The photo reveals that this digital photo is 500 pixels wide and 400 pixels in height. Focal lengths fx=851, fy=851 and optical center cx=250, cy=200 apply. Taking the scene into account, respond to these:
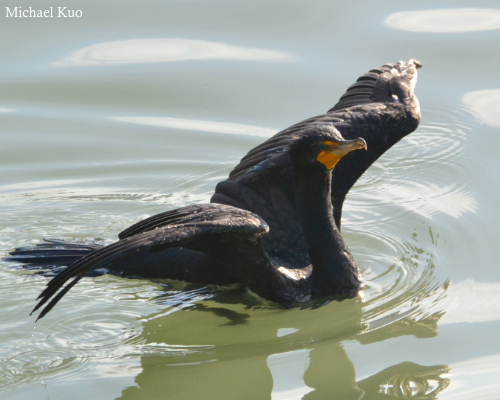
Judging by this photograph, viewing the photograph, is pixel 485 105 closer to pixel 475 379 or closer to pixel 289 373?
pixel 475 379

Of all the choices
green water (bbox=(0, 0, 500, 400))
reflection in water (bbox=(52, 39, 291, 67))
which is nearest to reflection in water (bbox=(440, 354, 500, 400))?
green water (bbox=(0, 0, 500, 400))

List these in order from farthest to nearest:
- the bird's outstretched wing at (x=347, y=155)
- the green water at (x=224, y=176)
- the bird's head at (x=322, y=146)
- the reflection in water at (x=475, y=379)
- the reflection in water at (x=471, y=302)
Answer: the bird's outstretched wing at (x=347, y=155) < the reflection in water at (x=471, y=302) < the bird's head at (x=322, y=146) < the green water at (x=224, y=176) < the reflection in water at (x=475, y=379)

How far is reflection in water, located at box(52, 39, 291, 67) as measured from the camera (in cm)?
898

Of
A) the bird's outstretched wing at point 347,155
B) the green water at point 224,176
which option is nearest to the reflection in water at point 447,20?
the green water at point 224,176

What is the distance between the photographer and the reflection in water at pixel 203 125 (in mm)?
7938

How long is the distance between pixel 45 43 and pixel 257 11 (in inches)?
94.8

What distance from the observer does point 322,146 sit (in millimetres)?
5215

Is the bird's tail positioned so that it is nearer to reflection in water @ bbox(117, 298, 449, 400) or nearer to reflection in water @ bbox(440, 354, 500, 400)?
reflection in water @ bbox(117, 298, 449, 400)

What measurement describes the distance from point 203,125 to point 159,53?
4.78 ft

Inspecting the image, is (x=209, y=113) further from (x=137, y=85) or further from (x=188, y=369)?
(x=188, y=369)

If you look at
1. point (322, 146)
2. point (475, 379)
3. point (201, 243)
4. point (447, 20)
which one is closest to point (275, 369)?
point (201, 243)

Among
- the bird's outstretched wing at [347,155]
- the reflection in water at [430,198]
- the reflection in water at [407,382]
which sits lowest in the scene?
the reflection in water at [407,382]

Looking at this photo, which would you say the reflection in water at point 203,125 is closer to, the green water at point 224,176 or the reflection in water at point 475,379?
the green water at point 224,176

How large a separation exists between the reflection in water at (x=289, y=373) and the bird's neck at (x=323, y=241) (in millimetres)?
736
